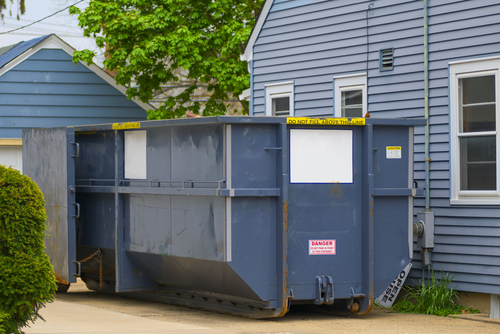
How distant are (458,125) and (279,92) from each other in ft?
13.3

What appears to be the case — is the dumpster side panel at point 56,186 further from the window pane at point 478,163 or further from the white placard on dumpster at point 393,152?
the window pane at point 478,163

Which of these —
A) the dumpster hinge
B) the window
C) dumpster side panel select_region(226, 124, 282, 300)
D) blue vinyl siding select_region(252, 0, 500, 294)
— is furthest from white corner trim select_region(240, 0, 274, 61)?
the dumpster hinge

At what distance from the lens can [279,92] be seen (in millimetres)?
12594

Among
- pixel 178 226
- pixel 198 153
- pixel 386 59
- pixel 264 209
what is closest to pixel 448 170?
pixel 386 59

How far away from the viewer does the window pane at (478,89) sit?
9.05 m

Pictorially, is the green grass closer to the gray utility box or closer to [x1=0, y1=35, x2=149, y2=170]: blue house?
the gray utility box

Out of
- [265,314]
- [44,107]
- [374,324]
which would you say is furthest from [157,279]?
[44,107]

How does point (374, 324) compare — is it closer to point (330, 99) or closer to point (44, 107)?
point (330, 99)

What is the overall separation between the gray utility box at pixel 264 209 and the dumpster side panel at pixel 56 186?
0.88 metres

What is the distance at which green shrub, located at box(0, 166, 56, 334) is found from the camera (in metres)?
5.68

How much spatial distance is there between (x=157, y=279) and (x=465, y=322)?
407 cm

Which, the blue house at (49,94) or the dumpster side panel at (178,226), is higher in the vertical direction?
the blue house at (49,94)

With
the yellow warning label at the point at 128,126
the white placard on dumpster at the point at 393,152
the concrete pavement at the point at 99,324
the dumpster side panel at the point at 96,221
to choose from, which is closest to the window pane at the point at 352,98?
the white placard on dumpster at the point at 393,152

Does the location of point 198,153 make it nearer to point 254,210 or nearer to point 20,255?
point 254,210
